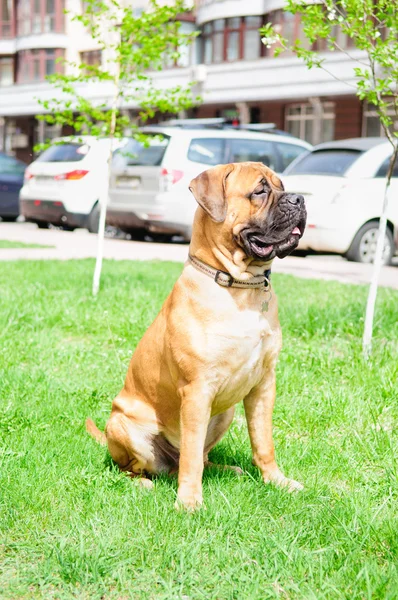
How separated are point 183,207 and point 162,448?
1031 centimetres

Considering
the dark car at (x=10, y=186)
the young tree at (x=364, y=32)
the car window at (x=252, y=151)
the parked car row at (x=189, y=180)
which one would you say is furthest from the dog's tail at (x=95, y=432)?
the dark car at (x=10, y=186)

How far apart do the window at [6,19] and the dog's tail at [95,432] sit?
170ft

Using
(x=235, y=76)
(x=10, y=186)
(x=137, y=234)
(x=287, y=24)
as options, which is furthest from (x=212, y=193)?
(x=287, y=24)

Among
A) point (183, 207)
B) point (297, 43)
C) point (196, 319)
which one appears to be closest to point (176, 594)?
point (196, 319)

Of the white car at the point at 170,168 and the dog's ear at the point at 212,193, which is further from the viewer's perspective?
the white car at the point at 170,168

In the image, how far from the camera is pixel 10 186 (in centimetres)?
2017

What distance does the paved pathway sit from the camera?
10.9 meters

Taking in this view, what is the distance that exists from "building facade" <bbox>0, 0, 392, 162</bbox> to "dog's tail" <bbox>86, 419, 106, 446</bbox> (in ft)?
69.3

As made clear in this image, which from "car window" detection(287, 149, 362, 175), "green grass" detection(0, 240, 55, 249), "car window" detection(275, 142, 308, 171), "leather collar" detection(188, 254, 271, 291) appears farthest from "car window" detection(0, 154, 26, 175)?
"leather collar" detection(188, 254, 271, 291)

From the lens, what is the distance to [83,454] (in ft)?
13.3

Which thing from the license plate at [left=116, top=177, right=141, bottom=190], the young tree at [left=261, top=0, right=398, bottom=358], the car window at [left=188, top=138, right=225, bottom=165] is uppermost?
the young tree at [left=261, top=0, right=398, bottom=358]

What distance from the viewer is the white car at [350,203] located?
12.0 metres

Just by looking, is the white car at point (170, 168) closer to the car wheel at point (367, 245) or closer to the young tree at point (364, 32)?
the car wheel at point (367, 245)

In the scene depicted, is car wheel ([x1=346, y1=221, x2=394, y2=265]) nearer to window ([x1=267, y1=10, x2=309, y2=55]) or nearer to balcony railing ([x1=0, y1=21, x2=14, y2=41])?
window ([x1=267, y1=10, x2=309, y2=55])
